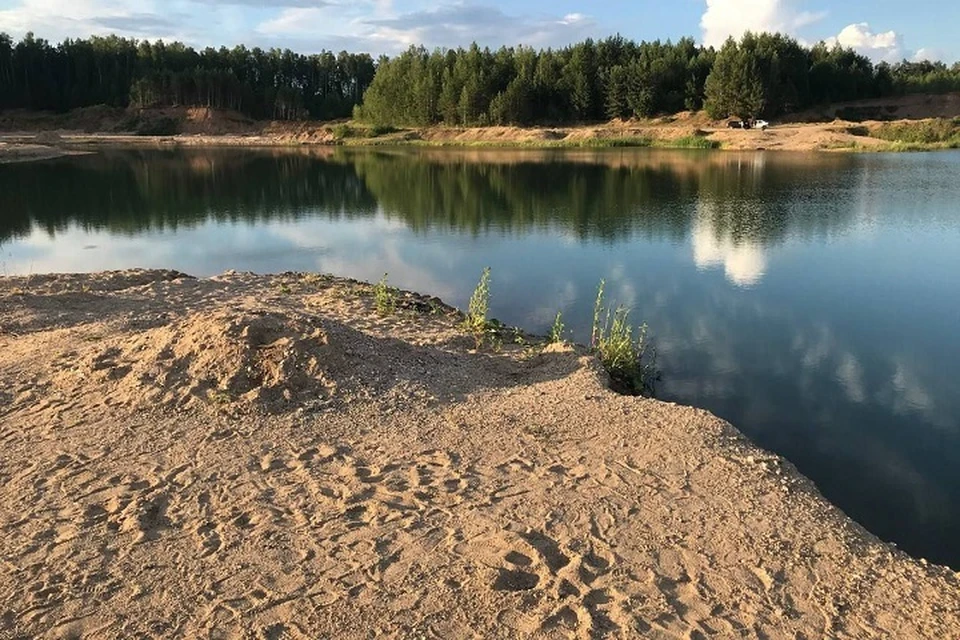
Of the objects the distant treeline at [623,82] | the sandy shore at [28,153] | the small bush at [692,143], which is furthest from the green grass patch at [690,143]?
the sandy shore at [28,153]

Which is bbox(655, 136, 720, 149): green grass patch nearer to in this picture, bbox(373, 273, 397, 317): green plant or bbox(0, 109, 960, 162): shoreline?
bbox(0, 109, 960, 162): shoreline

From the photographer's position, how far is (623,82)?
82.4 meters

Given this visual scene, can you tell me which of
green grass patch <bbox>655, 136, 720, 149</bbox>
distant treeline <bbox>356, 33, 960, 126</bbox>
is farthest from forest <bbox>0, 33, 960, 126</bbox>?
green grass patch <bbox>655, 136, 720, 149</bbox>

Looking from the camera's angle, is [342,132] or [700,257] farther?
[342,132]

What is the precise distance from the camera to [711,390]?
1081cm

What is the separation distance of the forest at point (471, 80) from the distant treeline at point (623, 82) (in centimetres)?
15

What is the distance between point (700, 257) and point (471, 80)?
72971 mm

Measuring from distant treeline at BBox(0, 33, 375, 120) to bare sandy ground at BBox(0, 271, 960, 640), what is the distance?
104597mm

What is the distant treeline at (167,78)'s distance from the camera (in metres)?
105

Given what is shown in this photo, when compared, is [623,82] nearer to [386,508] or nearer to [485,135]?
[485,135]

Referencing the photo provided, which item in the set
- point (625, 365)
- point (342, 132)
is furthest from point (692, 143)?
point (625, 365)

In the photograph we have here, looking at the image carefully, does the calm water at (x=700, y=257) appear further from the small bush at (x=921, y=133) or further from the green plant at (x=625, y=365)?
the small bush at (x=921, y=133)

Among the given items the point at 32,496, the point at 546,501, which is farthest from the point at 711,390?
the point at 32,496

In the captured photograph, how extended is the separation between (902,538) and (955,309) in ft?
32.4
